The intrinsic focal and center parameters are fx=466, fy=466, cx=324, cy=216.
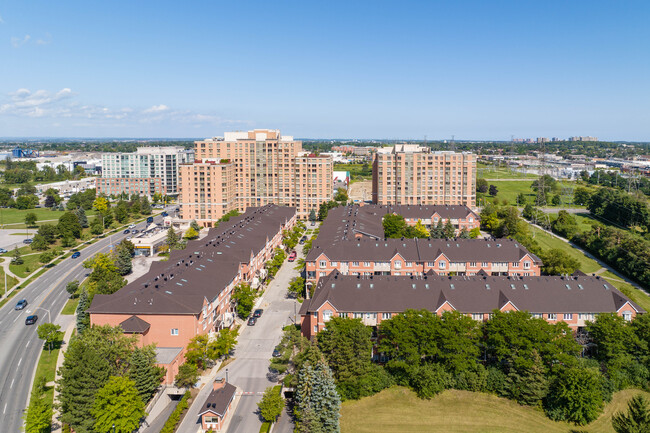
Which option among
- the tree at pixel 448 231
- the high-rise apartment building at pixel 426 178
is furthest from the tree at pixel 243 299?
the high-rise apartment building at pixel 426 178

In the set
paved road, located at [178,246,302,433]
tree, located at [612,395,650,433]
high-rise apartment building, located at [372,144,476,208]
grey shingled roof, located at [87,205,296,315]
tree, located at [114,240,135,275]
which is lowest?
paved road, located at [178,246,302,433]

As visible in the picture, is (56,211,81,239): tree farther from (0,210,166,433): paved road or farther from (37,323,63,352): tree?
(37,323,63,352): tree

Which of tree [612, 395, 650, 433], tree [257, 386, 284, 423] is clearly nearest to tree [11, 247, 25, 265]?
tree [257, 386, 284, 423]

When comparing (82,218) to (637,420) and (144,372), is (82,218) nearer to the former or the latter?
(144,372)

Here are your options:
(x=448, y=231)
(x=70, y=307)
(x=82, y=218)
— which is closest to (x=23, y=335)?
(x=70, y=307)

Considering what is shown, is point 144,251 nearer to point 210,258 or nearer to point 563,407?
point 210,258

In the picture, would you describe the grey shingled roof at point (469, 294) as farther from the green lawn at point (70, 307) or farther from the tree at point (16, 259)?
the tree at point (16, 259)
